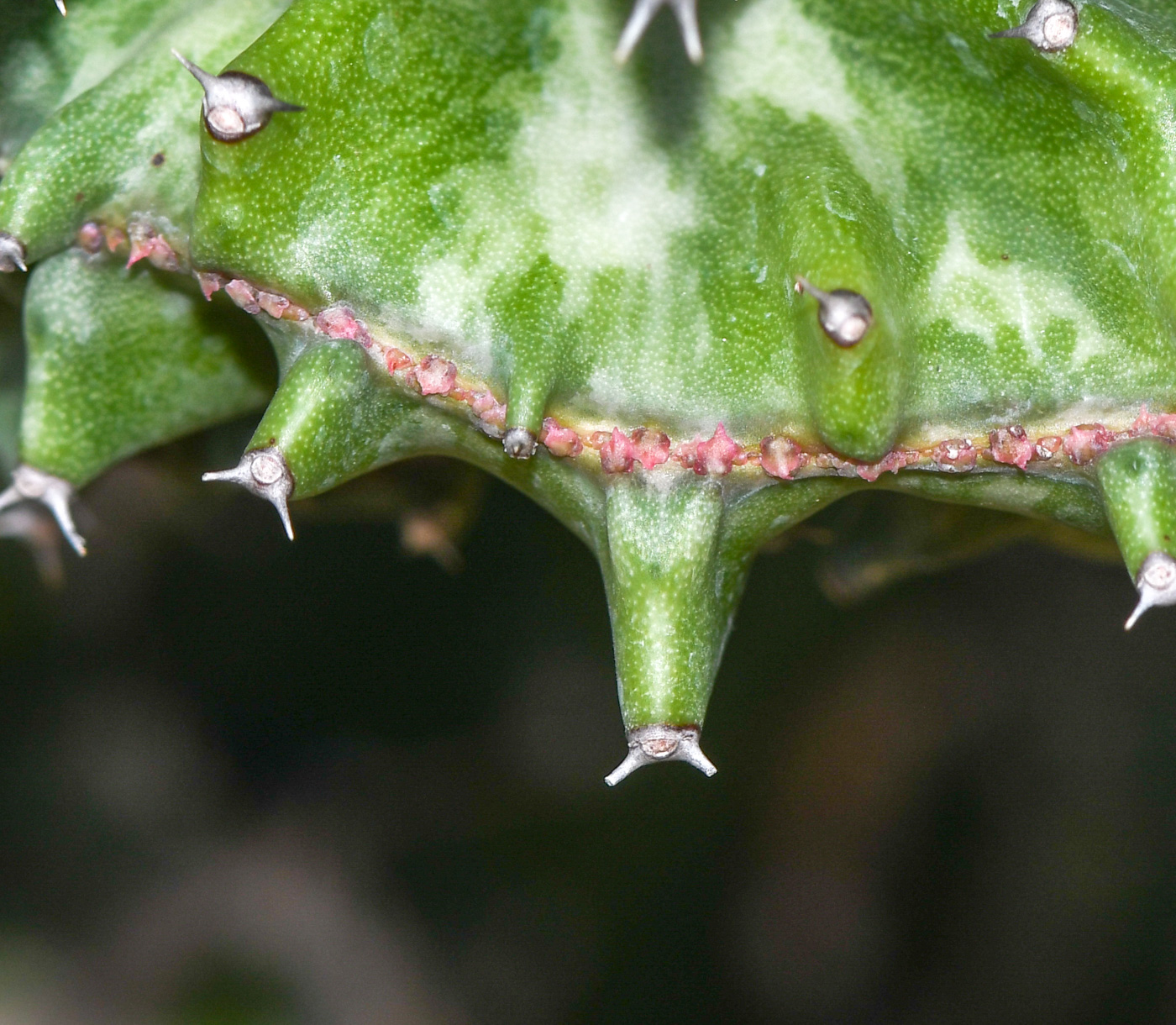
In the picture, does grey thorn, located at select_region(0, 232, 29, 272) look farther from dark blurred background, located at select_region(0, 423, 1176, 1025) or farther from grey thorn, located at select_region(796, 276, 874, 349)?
dark blurred background, located at select_region(0, 423, 1176, 1025)

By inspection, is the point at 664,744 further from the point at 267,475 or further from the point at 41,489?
the point at 41,489

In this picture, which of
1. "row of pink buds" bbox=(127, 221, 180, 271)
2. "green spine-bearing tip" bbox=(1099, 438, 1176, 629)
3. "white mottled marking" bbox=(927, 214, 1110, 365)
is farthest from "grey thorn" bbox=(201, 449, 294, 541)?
"green spine-bearing tip" bbox=(1099, 438, 1176, 629)

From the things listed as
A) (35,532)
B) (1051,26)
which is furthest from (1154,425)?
(35,532)

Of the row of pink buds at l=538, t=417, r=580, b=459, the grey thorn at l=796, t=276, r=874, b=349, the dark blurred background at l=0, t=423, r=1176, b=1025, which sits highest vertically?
the grey thorn at l=796, t=276, r=874, b=349

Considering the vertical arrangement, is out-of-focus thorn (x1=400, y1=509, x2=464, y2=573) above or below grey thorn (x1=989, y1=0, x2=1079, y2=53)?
below

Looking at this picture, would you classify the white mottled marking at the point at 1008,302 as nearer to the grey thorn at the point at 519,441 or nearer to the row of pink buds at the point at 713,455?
the row of pink buds at the point at 713,455

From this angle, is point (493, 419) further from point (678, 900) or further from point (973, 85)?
point (678, 900)

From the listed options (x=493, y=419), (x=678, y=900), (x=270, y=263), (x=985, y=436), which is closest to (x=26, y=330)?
(x=270, y=263)
